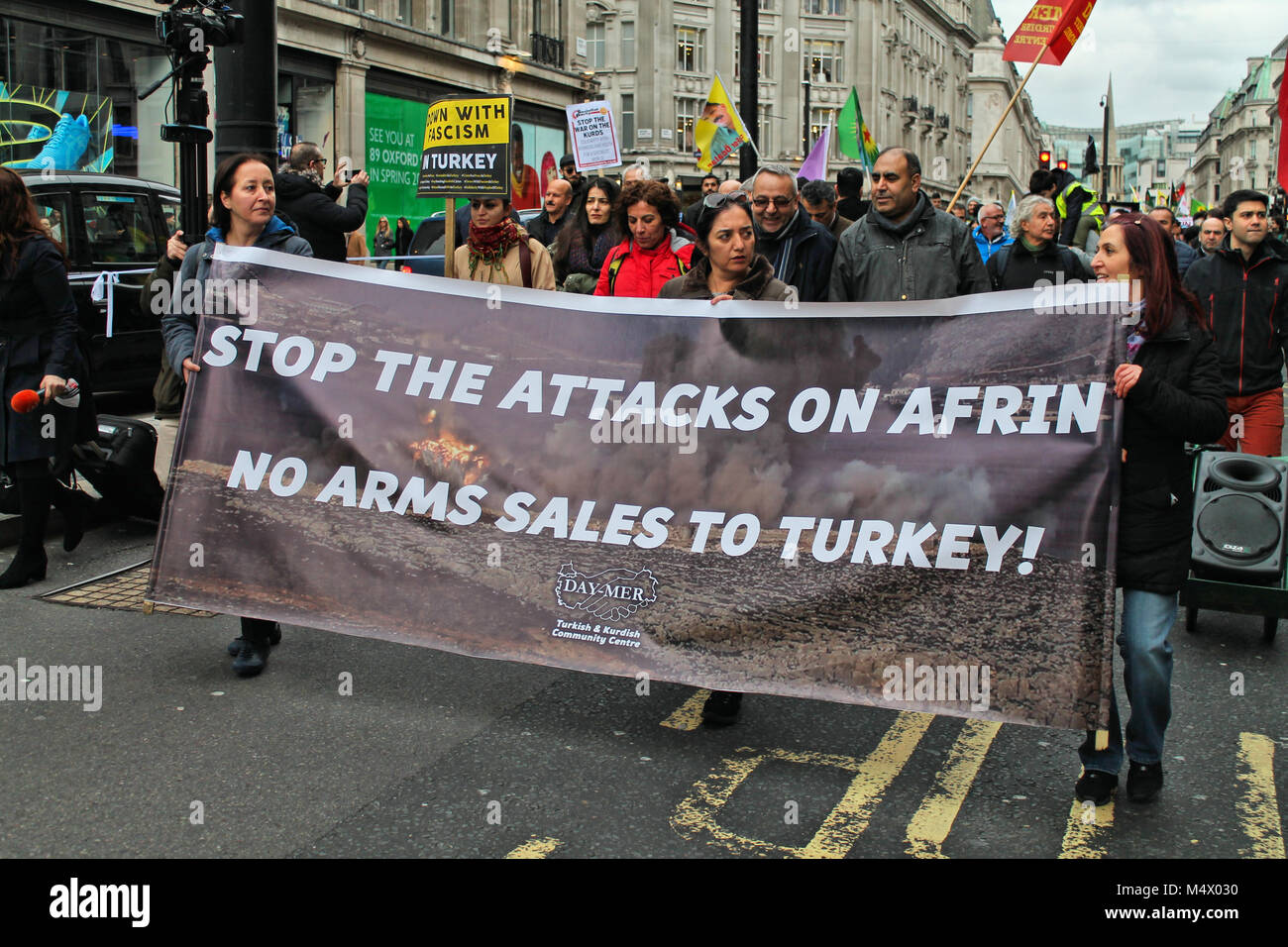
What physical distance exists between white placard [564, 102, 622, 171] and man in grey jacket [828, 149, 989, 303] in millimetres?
7666

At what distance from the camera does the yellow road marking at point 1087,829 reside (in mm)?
3715

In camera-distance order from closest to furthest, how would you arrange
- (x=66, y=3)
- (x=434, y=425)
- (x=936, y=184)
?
(x=434, y=425)
(x=66, y=3)
(x=936, y=184)

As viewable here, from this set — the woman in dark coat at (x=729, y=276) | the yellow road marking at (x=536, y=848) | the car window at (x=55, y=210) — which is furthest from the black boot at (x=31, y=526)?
the car window at (x=55, y=210)

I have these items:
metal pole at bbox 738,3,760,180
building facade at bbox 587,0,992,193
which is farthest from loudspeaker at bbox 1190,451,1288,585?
building facade at bbox 587,0,992,193

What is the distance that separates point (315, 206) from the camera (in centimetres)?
832

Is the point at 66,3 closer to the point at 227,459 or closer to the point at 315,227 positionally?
the point at 315,227

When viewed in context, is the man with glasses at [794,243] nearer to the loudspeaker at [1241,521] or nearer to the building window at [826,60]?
the loudspeaker at [1241,521]

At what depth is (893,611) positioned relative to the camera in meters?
4.15

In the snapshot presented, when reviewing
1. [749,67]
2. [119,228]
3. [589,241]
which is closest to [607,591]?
[589,241]

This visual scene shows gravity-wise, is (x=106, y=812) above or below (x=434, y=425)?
below

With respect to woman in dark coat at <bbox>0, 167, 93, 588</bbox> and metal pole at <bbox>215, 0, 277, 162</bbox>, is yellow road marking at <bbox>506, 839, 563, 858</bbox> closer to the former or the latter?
woman in dark coat at <bbox>0, 167, 93, 588</bbox>

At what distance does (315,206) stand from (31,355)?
246 cm

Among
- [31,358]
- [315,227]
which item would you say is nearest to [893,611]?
[31,358]

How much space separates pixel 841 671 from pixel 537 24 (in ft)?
109
